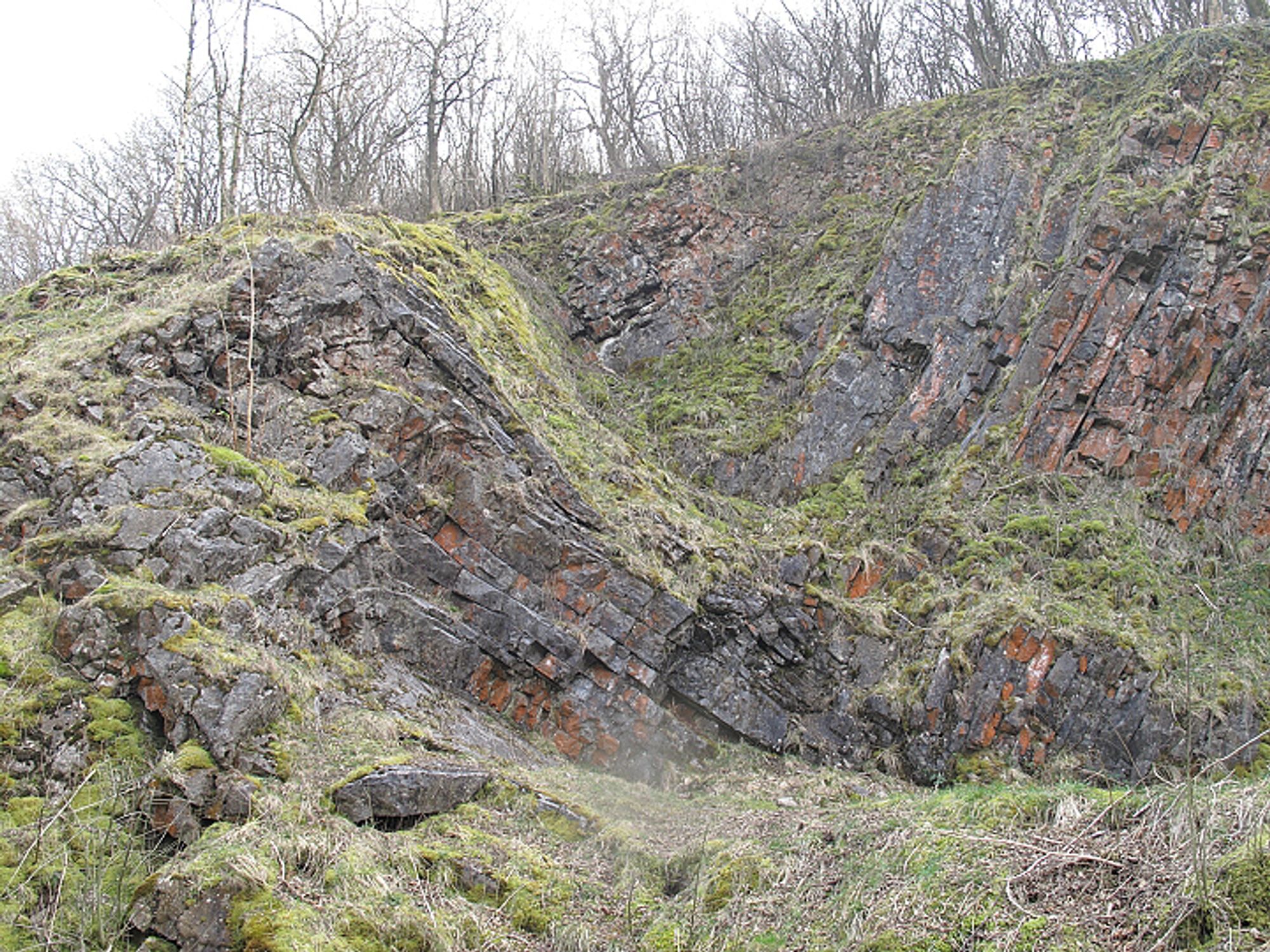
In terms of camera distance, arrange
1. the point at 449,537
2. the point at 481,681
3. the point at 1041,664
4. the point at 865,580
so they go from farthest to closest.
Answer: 1. the point at 865,580
2. the point at 449,537
3. the point at 1041,664
4. the point at 481,681

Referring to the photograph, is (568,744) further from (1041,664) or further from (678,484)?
(1041,664)

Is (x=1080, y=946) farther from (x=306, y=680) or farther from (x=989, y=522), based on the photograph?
(x=989, y=522)

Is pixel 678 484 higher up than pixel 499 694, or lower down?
higher up

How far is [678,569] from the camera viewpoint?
10.9m

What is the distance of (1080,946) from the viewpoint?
363cm

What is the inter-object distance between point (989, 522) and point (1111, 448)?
87.1 inches

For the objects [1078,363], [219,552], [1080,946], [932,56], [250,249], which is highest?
[932,56]

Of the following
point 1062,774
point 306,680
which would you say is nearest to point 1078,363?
point 1062,774

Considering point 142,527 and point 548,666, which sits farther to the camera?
point 548,666

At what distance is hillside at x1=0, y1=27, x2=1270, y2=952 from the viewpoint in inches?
197

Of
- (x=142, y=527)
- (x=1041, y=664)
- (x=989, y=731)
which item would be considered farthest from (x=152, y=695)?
(x=1041, y=664)

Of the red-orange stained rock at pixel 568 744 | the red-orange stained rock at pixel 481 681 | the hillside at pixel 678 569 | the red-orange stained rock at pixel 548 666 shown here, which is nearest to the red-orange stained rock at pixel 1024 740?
the hillside at pixel 678 569

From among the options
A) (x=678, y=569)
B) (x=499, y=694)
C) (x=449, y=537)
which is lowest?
(x=499, y=694)

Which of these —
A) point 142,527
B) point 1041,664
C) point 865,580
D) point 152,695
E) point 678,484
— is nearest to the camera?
point 152,695
